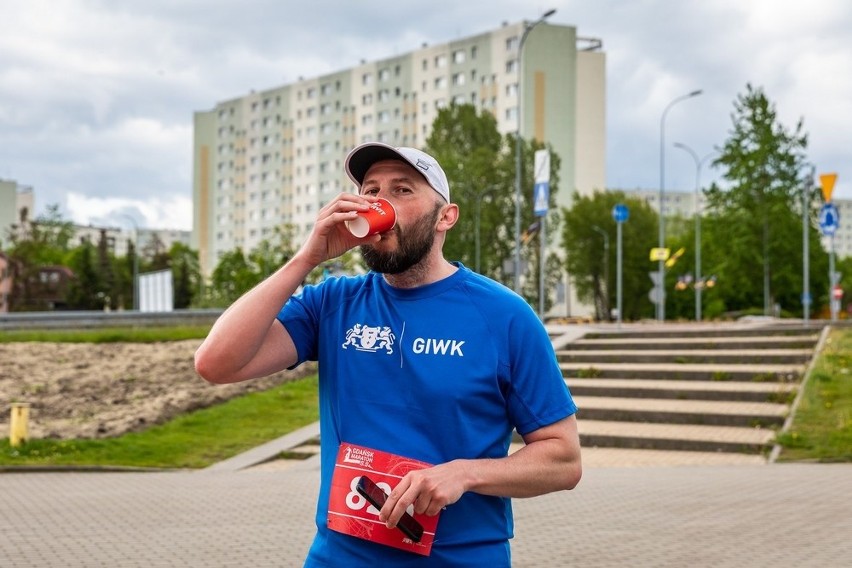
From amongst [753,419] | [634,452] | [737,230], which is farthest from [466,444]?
[737,230]

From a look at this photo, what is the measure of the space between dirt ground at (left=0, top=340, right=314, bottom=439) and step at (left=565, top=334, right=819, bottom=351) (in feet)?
19.7

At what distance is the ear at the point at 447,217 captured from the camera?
9.31 feet

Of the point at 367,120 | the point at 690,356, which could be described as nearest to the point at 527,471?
the point at 690,356

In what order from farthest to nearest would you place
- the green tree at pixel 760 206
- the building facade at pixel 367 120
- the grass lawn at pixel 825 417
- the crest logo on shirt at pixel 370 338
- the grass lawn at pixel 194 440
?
1. the building facade at pixel 367 120
2. the green tree at pixel 760 206
3. the grass lawn at pixel 194 440
4. the grass lawn at pixel 825 417
5. the crest logo on shirt at pixel 370 338

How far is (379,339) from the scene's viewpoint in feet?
8.89

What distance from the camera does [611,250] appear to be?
82250mm

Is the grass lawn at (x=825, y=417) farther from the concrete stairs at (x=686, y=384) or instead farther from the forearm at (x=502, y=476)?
the forearm at (x=502, y=476)

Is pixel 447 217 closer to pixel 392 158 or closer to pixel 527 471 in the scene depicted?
pixel 392 158

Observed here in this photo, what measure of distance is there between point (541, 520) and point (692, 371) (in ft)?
34.4

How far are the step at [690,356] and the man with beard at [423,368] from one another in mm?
18492

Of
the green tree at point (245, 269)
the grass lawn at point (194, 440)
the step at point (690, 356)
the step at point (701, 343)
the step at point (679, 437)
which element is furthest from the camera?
the green tree at point (245, 269)

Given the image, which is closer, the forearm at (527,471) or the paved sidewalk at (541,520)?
the forearm at (527,471)

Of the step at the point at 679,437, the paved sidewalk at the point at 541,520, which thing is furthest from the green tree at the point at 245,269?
the paved sidewalk at the point at 541,520

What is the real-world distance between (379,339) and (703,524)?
7418mm
